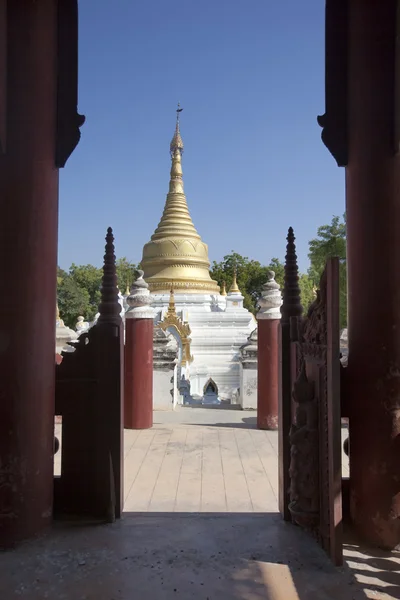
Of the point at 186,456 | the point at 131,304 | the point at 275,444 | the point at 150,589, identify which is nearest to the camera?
the point at 150,589

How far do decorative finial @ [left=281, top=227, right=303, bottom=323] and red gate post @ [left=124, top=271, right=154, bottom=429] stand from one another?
4.35 m

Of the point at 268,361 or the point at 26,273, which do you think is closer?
the point at 26,273

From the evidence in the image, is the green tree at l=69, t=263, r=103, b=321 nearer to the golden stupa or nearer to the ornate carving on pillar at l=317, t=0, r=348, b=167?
the golden stupa

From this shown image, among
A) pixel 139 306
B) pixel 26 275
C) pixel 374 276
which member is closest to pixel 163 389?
pixel 139 306

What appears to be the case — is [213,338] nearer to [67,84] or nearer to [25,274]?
[67,84]

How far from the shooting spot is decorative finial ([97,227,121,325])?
3.83 meters

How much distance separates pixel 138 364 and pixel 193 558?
507cm

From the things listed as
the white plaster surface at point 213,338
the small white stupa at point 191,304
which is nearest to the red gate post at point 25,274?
the small white stupa at point 191,304

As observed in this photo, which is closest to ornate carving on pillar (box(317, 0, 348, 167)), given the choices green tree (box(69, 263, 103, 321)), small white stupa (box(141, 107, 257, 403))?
small white stupa (box(141, 107, 257, 403))

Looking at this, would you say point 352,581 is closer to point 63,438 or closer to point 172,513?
point 172,513

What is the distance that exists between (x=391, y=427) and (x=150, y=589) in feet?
5.71

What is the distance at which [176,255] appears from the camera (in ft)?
91.6

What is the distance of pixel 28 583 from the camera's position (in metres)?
2.75

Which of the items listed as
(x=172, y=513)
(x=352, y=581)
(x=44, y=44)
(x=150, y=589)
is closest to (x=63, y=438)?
(x=172, y=513)
